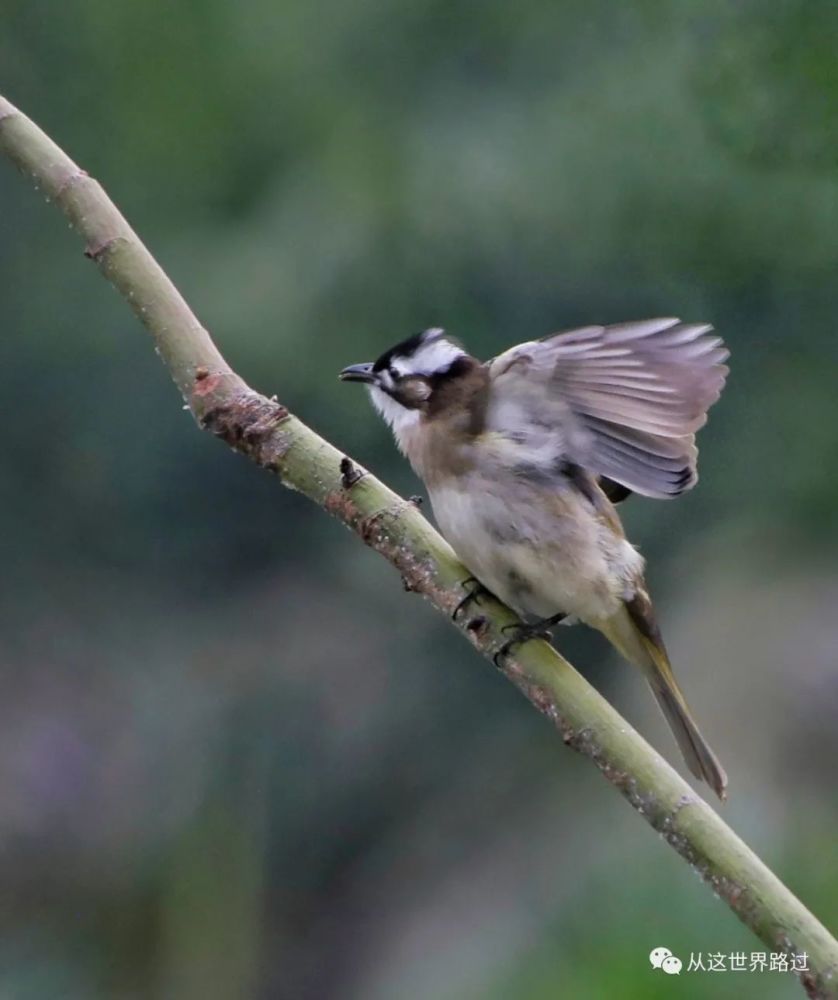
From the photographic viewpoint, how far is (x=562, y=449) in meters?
2.59

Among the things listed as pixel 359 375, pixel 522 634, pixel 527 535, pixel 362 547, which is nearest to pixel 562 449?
pixel 527 535

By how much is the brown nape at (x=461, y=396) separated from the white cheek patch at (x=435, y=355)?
11 millimetres

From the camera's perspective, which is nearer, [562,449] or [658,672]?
[562,449]

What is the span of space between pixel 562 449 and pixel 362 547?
4.18 m

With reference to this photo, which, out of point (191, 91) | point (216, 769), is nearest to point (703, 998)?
point (216, 769)

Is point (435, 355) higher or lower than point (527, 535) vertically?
higher

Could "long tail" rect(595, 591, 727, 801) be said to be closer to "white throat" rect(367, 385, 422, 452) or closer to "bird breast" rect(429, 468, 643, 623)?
"bird breast" rect(429, 468, 643, 623)

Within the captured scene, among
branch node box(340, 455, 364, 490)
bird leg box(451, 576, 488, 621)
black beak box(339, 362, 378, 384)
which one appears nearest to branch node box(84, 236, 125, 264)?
branch node box(340, 455, 364, 490)

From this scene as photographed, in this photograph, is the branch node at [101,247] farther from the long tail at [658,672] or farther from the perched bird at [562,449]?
the long tail at [658,672]

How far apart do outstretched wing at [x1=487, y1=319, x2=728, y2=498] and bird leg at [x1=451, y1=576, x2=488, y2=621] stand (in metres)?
0.27

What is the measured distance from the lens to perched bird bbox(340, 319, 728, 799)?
2.34 metres

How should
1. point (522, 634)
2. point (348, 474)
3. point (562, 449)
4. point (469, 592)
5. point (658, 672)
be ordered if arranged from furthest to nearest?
1. point (658, 672)
2. point (562, 449)
3. point (469, 592)
4. point (522, 634)
5. point (348, 474)

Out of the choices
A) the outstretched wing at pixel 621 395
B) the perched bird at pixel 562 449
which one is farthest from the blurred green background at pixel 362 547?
the outstretched wing at pixel 621 395

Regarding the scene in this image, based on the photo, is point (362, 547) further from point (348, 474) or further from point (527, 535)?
point (348, 474)
